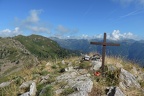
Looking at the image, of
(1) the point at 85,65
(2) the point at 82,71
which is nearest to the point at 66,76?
(2) the point at 82,71

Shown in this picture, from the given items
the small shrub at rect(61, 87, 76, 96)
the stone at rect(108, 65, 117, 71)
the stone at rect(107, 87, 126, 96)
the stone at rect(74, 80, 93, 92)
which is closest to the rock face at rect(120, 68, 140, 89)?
the stone at rect(108, 65, 117, 71)

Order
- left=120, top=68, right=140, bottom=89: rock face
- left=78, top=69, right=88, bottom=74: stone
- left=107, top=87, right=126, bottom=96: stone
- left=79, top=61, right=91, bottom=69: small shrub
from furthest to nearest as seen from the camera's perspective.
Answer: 1. left=79, top=61, right=91, bottom=69: small shrub
2. left=78, top=69, right=88, bottom=74: stone
3. left=120, top=68, right=140, bottom=89: rock face
4. left=107, top=87, right=126, bottom=96: stone

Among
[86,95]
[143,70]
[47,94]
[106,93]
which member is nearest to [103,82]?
[106,93]

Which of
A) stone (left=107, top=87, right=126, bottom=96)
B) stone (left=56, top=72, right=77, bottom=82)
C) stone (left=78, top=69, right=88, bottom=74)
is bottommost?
stone (left=107, top=87, right=126, bottom=96)

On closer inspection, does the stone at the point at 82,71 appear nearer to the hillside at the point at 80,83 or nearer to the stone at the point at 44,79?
the hillside at the point at 80,83

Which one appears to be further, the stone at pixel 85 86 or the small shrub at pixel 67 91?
the stone at pixel 85 86

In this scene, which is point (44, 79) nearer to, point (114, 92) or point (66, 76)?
point (66, 76)

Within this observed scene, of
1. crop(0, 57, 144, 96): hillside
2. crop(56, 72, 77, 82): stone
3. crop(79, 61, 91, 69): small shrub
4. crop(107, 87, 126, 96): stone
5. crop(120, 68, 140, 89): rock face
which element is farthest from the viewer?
crop(79, 61, 91, 69): small shrub

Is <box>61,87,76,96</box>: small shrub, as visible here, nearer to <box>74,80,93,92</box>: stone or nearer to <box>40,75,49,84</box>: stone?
<box>74,80,93,92</box>: stone

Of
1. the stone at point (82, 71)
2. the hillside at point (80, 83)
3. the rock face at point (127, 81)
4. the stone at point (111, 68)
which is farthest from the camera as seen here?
the stone at point (82, 71)

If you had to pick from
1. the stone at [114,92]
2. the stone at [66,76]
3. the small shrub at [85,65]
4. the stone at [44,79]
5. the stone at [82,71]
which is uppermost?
the small shrub at [85,65]

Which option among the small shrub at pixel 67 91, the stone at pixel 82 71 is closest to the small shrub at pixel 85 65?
the stone at pixel 82 71

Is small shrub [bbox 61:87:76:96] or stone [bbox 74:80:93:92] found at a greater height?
stone [bbox 74:80:93:92]

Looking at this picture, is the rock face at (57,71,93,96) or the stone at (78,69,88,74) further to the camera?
the stone at (78,69,88,74)
